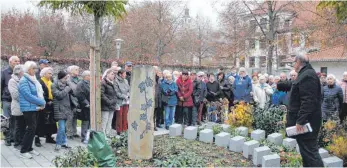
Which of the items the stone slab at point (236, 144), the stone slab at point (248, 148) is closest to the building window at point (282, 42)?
the stone slab at point (236, 144)

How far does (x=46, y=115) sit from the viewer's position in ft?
24.7

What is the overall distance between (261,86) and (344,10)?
15.4 feet

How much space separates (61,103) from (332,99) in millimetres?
6245

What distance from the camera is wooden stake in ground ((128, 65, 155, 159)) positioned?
602cm

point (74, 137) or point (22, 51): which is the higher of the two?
point (22, 51)

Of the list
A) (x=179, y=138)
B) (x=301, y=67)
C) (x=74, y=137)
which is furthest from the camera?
(x=74, y=137)

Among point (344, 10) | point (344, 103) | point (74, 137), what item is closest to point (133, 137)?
point (74, 137)

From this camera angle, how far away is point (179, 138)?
7.89m

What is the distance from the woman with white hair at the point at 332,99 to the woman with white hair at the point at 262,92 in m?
2.07

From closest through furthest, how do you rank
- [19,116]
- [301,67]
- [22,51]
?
[301,67] → [19,116] → [22,51]

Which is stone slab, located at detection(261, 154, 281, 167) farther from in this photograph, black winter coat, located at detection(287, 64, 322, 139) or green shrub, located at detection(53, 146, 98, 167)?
green shrub, located at detection(53, 146, 98, 167)

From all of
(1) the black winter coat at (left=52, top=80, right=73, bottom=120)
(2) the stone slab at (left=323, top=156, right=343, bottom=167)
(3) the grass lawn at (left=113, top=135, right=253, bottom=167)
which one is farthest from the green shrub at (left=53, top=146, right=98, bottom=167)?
(2) the stone slab at (left=323, top=156, right=343, bottom=167)

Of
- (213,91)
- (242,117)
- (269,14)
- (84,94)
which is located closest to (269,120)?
(242,117)

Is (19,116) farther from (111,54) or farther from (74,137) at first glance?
(111,54)
